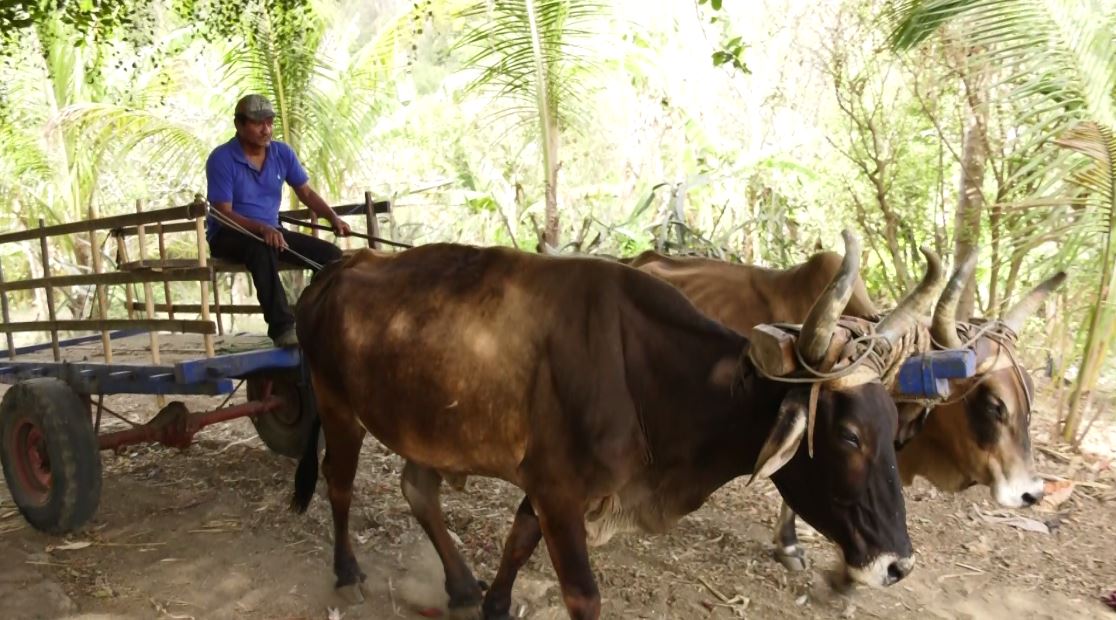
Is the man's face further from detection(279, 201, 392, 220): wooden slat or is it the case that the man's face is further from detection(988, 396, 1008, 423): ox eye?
detection(988, 396, 1008, 423): ox eye

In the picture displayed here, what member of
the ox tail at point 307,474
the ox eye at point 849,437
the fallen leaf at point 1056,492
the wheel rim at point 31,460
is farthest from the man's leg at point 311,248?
the fallen leaf at point 1056,492

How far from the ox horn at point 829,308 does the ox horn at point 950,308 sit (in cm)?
71

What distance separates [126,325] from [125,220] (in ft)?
1.83

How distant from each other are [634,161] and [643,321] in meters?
11.0

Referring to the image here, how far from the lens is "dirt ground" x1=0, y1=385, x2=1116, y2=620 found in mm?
3979

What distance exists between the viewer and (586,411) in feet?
10.3

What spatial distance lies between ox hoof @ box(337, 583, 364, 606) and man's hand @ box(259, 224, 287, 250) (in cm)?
177

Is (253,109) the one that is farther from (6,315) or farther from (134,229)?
(6,315)

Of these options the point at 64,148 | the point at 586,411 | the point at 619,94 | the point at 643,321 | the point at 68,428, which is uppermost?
the point at 619,94

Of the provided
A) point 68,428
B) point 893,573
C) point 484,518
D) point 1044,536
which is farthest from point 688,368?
point 68,428

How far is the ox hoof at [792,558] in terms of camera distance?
171 inches

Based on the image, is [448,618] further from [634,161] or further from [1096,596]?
[634,161]

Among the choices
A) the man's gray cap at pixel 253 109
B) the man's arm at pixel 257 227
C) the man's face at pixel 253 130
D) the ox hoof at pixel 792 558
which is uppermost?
the man's gray cap at pixel 253 109

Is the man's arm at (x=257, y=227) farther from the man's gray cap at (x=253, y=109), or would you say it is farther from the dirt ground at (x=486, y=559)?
the dirt ground at (x=486, y=559)
